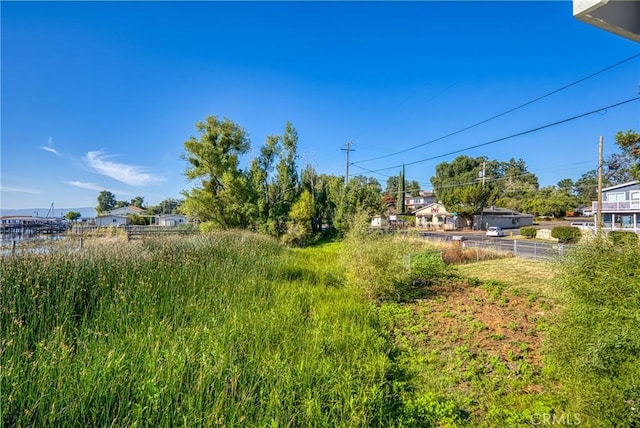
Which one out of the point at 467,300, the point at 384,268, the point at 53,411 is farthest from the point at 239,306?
the point at 467,300

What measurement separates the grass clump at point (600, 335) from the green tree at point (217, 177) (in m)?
18.1

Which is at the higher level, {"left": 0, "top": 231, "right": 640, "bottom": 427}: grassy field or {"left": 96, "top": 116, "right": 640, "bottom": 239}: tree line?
{"left": 96, "top": 116, "right": 640, "bottom": 239}: tree line

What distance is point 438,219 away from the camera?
1625 inches

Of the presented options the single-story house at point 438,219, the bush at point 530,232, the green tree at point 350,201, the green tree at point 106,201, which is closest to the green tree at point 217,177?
the green tree at point 350,201

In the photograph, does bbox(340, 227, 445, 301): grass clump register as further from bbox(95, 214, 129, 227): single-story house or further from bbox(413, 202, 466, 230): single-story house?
bbox(95, 214, 129, 227): single-story house

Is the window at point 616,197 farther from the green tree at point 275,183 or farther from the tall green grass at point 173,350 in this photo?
the tall green grass at point 173,350

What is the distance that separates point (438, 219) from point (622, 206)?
18728 millimetres

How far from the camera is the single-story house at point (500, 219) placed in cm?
3722

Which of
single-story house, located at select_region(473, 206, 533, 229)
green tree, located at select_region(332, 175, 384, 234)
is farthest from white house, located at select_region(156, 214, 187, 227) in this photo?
single-story house, located at select_region(473, 206, 533, 229)

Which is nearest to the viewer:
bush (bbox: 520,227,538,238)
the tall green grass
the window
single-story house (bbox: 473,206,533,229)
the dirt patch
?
the tall green grass

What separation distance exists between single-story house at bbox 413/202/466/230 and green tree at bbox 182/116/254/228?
91.3ft

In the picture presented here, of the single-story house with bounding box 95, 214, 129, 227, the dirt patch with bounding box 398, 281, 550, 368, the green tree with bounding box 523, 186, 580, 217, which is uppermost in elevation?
the green tree with bounding box 523, 186, 580, 217

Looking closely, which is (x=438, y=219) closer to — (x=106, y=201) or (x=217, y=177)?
(x=217, y=177)

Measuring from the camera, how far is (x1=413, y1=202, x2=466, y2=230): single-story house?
126 feet
